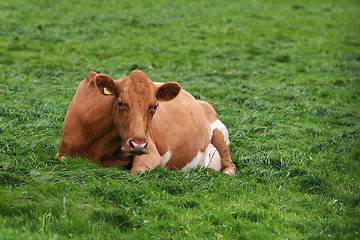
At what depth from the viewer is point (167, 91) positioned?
675 centimetres

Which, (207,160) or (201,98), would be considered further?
(201,98)

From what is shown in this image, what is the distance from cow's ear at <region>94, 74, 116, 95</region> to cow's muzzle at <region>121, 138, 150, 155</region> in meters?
0.81

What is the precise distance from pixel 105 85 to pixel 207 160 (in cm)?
267

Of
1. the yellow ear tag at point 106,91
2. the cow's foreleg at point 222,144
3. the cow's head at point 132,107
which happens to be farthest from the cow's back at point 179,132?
the yellow ear tag at point 106,91

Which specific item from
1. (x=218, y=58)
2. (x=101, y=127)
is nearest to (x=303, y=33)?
(x=218, y=58)

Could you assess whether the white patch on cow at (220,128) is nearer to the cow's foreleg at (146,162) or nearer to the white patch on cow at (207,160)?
the white patch on cow at (207,160)

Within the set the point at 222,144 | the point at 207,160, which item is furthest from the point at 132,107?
the point at 222,144

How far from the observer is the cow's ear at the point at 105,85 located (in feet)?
20.4

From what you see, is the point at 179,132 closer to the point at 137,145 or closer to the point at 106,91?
the point at 106,91

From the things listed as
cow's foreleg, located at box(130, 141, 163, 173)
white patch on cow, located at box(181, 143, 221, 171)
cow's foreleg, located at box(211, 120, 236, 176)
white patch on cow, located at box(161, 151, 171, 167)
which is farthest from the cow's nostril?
cow's foreleg, located at box(211, 120, 236, 176)

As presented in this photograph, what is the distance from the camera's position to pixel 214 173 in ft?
23.6

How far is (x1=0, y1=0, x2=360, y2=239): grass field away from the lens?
5.32 metres

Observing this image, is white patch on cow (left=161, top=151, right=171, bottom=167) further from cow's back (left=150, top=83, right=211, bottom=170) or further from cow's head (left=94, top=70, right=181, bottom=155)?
cow's head (left=94, top=70, right=181, bottom=155)

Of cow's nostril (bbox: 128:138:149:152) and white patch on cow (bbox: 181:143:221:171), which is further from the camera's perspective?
white patch on cow (bbox: 181:143:221:171)
